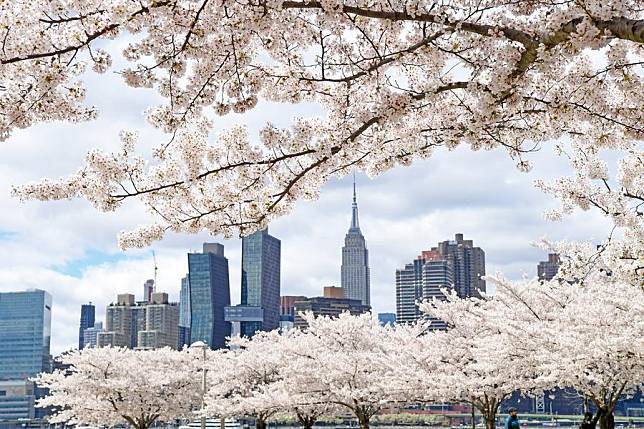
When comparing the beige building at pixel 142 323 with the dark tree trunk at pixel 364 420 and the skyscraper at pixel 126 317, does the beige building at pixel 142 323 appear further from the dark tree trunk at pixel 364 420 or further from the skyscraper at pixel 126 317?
the dark tree trunk at pixel 364 420

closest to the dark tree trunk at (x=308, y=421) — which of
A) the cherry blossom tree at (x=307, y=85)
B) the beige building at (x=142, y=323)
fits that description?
the cherry blossom tree at (x=307, y=85)

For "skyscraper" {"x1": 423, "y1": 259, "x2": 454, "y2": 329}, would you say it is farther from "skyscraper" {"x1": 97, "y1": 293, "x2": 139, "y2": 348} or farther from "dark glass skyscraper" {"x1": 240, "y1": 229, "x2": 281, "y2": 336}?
"skyscraper" {"x1": 97, "y1": 293, "x2": 139, "y2": 348}

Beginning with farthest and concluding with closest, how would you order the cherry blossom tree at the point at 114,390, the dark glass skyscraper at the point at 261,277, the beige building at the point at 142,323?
the dark glass skyscraper at the point at 261,277 < the beige building at the point at 142,323 < the cherry blossom tree at the point at 114,390

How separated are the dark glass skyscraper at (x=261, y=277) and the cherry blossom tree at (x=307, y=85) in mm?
170390

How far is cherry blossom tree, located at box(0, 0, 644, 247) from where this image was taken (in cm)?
537

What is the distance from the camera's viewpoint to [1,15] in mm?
5223

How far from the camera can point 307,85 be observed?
697 centimetres

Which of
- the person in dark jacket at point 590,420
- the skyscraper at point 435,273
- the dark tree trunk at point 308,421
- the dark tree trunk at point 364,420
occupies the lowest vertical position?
the dark tree trunk at point 308,421

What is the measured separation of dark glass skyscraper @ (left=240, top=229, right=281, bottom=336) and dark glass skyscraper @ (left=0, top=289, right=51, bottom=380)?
141ft

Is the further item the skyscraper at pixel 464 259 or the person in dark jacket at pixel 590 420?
the skyscraper at pixel 464 259

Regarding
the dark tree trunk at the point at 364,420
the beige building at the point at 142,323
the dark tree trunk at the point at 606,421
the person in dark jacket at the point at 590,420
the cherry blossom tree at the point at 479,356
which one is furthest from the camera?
the beige building at the point at 142,323

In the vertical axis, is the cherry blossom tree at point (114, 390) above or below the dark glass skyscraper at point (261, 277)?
below

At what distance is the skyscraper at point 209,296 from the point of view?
157 meters

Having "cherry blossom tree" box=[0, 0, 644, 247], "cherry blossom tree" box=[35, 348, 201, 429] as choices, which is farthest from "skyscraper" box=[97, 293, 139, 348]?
"cherry blossom tree" box=[0, 0, 644, 247]
